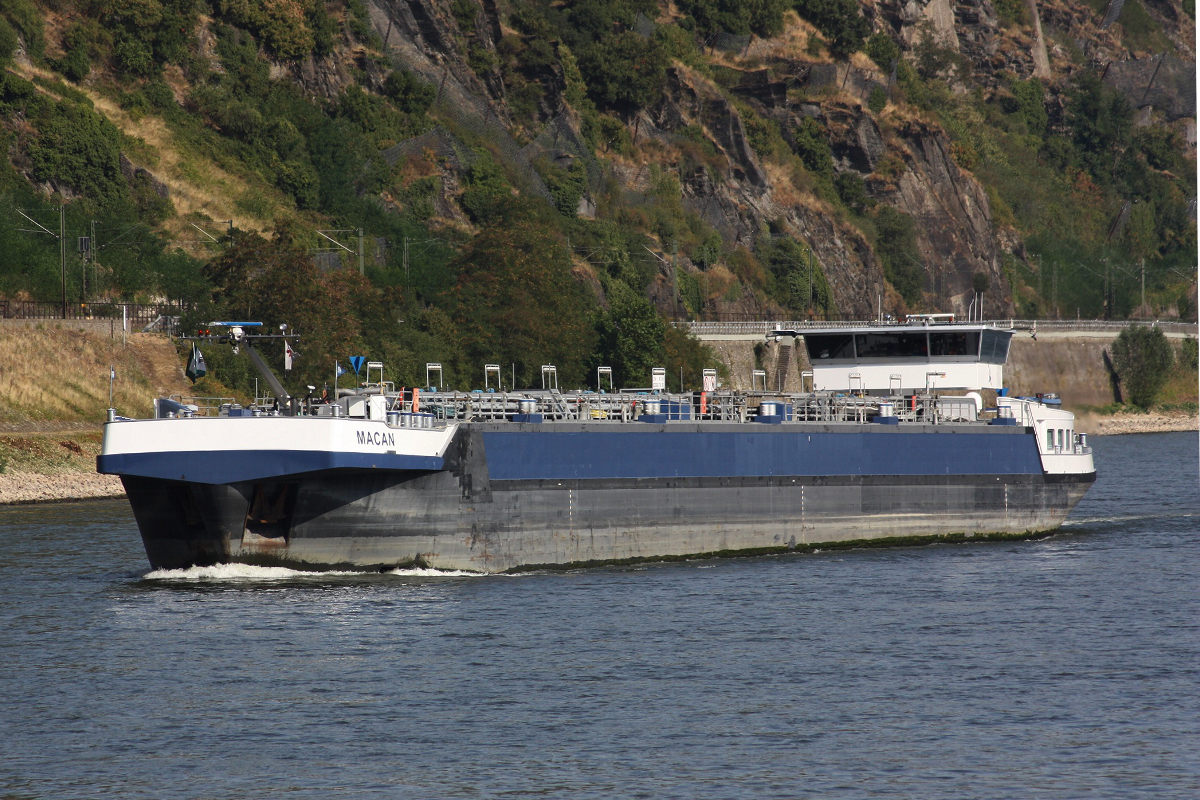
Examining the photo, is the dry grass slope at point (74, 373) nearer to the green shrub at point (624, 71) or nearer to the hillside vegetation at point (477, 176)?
the hillside vegetation at point (477, 176)

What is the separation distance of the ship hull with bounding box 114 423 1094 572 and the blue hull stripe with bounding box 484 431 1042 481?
0.05 m

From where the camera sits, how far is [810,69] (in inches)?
7436

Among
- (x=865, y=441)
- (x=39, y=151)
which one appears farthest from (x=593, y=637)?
(x=39, y=151)

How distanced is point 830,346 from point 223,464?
95.8ft

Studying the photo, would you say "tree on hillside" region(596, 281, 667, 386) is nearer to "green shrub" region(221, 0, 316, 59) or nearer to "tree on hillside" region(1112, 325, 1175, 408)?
"green shrub" region(221, 0, 316, 59)

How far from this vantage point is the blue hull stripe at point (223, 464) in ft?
118

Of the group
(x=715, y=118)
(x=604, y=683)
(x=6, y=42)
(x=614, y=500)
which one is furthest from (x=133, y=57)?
(x=604, y=683)

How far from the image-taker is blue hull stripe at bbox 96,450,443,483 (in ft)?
118

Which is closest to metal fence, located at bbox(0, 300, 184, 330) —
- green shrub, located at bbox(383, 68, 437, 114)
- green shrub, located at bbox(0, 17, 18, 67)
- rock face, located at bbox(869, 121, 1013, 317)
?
green shrub, located at bbox(0, 17, 18, 67)

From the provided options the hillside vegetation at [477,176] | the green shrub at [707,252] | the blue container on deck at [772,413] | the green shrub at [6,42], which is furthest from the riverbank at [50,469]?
the green shrub at [707,252]

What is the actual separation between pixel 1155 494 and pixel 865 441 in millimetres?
32402

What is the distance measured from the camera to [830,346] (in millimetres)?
57750

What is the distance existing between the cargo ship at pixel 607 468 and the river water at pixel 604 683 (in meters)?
→ 1.34

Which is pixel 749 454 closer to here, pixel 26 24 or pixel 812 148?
pixel 26 24
